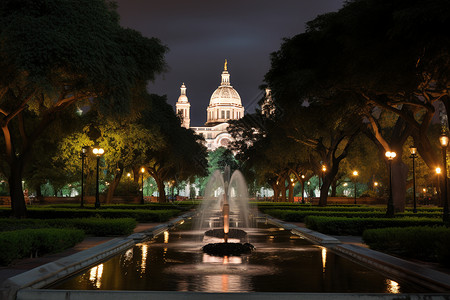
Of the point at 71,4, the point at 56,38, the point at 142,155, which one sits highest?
the point at 71,4

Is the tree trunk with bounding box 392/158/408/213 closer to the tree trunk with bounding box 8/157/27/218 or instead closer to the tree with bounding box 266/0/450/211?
the tree with bounding box 266/0/450/211

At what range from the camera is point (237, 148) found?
67.2 metres

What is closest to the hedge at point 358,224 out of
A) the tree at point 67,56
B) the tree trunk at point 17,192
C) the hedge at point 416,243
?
the hedge at point 416,243

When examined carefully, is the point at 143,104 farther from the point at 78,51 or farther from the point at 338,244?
the point at 338,244

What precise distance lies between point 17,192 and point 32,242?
13.4m

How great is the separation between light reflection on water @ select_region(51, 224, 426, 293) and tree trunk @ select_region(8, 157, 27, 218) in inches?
455

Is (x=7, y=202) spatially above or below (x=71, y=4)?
below

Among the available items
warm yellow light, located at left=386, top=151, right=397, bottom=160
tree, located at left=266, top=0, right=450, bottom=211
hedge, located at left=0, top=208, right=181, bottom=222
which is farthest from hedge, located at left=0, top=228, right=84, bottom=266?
warm yellow light, located at left=386, top=151, right=397, bottom=160

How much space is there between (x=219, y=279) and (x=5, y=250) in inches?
193

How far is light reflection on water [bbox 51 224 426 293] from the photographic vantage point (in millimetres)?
9398

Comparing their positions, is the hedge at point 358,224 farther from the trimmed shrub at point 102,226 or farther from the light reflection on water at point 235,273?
the trimmed shrub at point 102,226

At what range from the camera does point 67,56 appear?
20.8m

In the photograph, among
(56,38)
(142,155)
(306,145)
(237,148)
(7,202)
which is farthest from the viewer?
(237,148)

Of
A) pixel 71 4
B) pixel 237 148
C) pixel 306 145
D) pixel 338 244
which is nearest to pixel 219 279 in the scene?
pixel 338 244
